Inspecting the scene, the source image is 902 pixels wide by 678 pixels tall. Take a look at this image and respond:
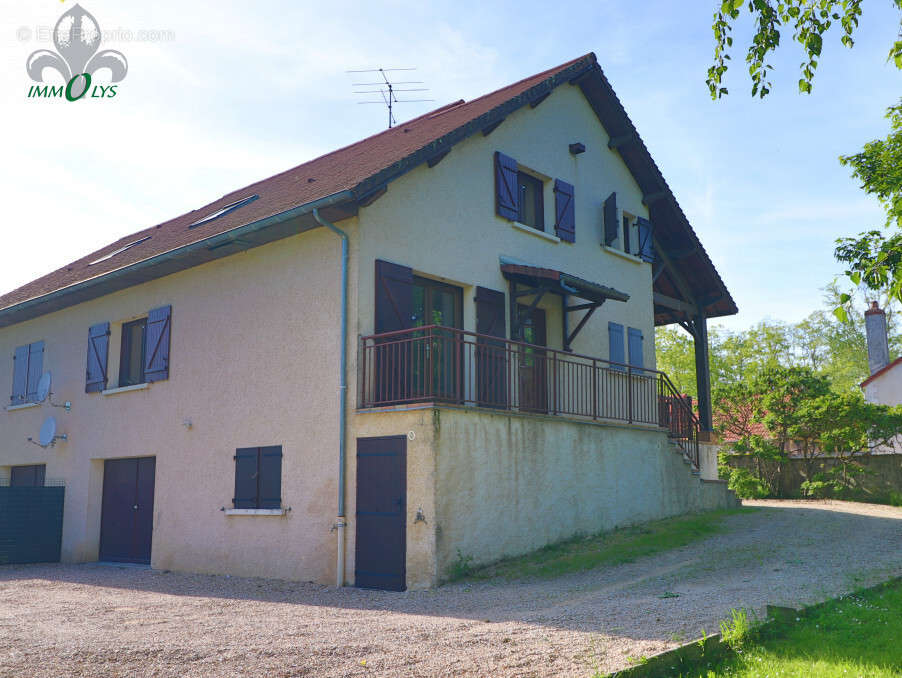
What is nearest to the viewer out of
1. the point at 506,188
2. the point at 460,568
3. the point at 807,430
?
the point at 460,568

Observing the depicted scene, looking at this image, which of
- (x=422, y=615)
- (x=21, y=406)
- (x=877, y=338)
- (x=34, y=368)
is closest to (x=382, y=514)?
(x=422, y=615)

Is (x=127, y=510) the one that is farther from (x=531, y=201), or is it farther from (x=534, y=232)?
(x=531, y=201)

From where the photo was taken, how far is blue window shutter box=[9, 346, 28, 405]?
17.9 meters

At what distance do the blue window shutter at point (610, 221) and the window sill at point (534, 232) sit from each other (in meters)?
1.71

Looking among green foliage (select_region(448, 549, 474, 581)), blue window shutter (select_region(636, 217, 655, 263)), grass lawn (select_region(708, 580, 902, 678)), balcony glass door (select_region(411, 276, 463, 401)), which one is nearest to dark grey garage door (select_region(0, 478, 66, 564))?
balcony glass door (select_region(411, 276, 463, 401))

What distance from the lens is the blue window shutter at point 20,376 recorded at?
17.9 metres

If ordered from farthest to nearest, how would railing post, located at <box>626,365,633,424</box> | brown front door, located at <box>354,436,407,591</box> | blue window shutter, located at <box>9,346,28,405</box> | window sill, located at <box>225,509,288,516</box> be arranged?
blue window shutter, located at <box>9,346,28,405</box> < railing post, located at <box>626,365,633,424</box> < window sill, located at <box>225,509,288,516</box> < brown front door, located at <box>354,436,407,591</box>

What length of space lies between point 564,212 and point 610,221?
1522 mm

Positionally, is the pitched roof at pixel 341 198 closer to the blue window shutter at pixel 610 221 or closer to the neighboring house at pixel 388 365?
the neighboring house at pixel 388 365

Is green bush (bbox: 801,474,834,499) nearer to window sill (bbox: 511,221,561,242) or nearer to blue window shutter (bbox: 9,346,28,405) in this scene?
window sill (bbox: 511,221,561,242)

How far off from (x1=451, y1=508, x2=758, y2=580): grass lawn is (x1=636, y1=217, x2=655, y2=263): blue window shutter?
5.80m

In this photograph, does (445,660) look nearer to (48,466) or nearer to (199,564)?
(199,564)

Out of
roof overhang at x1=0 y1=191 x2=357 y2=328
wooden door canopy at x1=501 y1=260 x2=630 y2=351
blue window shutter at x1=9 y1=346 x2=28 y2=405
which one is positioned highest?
roof overhang at x1=0 y1=191 x2=357 y2=328

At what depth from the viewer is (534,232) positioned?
1442 cm
